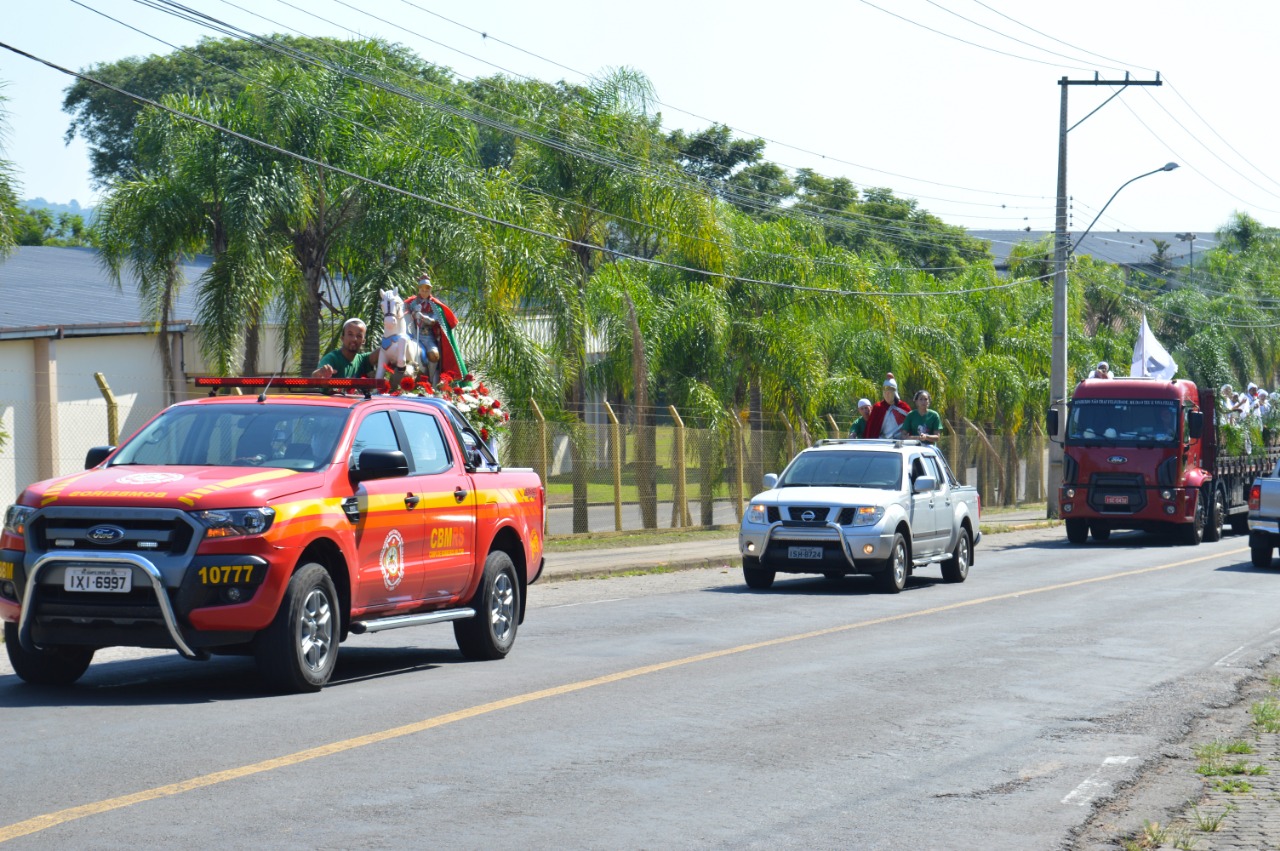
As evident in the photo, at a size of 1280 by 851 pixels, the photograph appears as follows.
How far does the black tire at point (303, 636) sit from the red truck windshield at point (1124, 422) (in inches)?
900

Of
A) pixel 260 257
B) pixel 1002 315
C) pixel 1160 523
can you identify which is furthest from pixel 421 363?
pixel 1002 315

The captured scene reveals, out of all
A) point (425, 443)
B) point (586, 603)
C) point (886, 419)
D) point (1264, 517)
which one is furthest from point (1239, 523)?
point (425, 443)

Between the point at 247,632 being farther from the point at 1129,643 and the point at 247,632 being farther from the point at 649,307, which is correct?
the point at 649,307

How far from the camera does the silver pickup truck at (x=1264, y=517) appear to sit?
77.7ft

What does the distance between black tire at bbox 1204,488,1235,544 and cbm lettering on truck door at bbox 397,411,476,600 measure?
23.5m

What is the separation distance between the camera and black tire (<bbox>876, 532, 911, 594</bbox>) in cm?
1842

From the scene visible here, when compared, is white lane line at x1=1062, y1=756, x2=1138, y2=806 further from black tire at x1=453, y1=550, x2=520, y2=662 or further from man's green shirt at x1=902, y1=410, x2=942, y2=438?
man's green shirt at x1=902, y1=410, x2=942, y2=438

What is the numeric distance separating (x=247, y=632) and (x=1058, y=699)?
5.01 meters

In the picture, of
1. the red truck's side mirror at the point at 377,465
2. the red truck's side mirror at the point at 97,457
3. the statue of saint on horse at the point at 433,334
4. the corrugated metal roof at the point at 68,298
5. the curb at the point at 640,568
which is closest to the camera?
the red truck's side mirror at the point at 377,465

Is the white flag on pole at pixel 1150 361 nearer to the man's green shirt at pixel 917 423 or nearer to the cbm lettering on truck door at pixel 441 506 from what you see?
the man's green shirt at pixel 917 423

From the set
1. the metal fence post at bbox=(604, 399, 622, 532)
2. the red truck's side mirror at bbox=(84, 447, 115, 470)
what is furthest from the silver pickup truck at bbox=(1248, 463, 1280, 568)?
the red truck's side mirror at bbox=(84, 447, 115, 470)

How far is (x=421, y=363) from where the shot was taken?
1755 centimetres

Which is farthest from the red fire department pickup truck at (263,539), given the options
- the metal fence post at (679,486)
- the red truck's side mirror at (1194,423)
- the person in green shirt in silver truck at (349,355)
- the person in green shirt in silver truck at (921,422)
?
the red truck's side mirror at (1194,423)

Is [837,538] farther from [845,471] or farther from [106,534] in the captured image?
[106,534]
